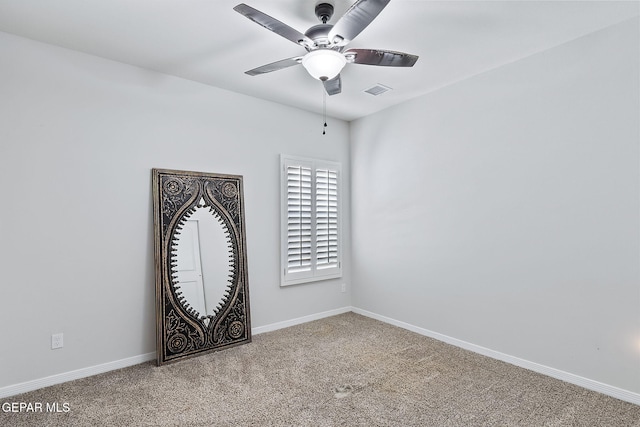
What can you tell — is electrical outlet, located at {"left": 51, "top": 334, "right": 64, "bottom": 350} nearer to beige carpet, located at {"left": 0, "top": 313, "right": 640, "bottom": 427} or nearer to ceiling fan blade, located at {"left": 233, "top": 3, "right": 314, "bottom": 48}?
beige carpet, located at {"left": 0, "top": 313, "right": 640, "bottom": 427}

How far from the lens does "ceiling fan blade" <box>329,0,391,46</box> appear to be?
181 cm

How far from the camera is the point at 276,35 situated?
104 inches

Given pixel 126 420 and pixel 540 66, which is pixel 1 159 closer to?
pixel 126 420

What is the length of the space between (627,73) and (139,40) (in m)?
3.58

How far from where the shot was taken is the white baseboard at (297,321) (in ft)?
12.9

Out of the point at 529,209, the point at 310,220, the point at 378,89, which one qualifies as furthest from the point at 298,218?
the point at 529,209

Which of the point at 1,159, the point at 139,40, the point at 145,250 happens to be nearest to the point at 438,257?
the point at 145,250

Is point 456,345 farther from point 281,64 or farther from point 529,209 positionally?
point 281,64

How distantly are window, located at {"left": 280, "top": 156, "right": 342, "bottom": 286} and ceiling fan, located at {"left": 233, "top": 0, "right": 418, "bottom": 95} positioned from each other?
1.78m

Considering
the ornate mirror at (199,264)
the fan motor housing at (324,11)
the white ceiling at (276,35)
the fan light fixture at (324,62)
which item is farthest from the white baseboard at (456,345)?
the fan motor housing at (324,11)

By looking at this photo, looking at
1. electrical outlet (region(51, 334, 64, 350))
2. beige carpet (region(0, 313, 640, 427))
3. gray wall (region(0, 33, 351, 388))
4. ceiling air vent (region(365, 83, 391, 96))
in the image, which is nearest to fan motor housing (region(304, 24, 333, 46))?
ceiling air vent (region(365, 83, 391, 96))

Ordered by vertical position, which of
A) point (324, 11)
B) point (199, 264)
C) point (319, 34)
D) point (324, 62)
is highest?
point (324, 11)

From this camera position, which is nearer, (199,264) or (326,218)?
(199,264)

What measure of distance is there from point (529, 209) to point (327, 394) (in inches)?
87.9
